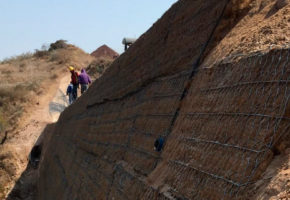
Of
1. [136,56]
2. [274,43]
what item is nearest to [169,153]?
[274,43]

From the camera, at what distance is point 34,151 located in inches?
1054

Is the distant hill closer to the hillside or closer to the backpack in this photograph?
the hillside

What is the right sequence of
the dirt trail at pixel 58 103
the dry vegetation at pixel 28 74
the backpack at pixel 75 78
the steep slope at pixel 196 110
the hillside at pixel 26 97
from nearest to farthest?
the steep slope at pixel 196 110, the backpack at pixel 75 78, the hillside at pixel 26 97, the dirt trail at pixel 58 103, the dry vegetation at pixel 28 74

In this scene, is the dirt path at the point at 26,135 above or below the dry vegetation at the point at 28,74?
below

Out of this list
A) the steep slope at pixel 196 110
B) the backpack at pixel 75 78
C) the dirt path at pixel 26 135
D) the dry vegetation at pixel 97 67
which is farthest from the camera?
the dry vegetation at pixel 97 67

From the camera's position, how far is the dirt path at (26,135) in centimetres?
2394

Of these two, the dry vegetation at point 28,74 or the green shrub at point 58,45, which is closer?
the dry vegetation at point 28,74

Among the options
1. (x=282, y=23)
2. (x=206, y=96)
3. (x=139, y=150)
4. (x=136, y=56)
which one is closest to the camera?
(x=282, y=23)

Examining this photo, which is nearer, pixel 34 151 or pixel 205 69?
pixel 205 69

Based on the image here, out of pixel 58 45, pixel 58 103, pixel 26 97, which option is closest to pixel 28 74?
pixel 26 97

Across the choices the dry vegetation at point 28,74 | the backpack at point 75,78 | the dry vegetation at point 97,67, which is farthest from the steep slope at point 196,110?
the dry vegetation at point 97,67

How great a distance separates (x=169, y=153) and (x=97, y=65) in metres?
33.4

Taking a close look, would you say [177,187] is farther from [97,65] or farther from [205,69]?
[97,65]

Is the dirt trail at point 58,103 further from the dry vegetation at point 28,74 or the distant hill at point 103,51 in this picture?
the distant hill at point 103,51
